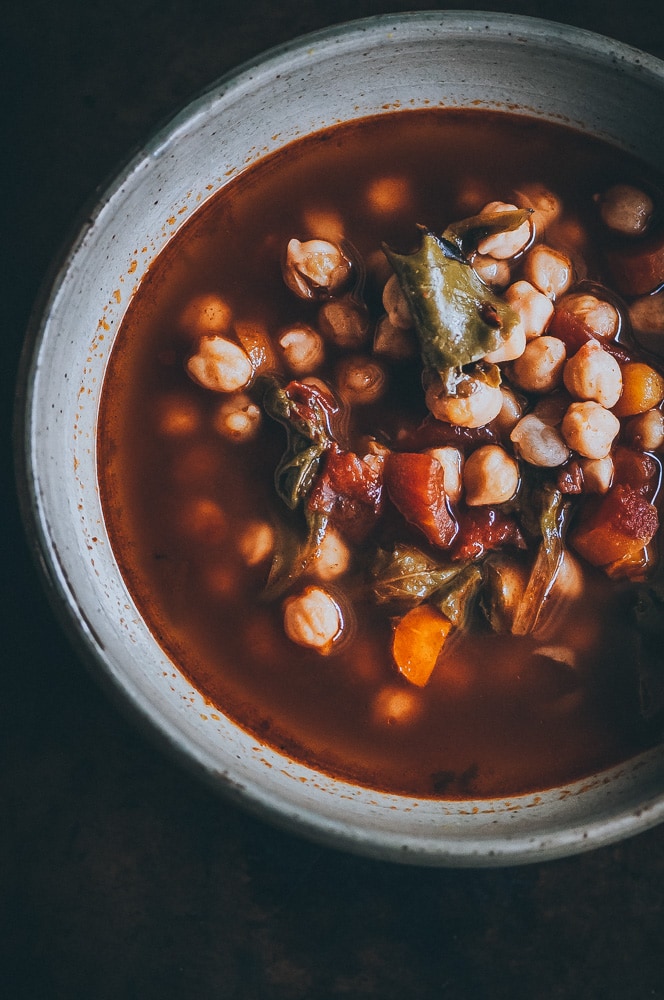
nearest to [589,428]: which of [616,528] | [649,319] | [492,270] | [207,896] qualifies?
[616,528]

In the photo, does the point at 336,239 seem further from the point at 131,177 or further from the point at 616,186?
the point at 616,186

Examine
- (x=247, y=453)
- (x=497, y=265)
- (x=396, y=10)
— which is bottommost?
(x=247, y=453)

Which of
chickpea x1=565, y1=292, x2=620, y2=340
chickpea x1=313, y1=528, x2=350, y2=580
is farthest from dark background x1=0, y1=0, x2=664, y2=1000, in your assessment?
chickpea x1=565, y1=292, x2=620, y2=340

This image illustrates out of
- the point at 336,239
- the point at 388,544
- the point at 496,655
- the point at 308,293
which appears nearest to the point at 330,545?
the point at 388,544

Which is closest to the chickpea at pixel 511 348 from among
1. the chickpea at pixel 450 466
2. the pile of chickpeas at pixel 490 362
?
the pile of chickpeas at pixel 490 362

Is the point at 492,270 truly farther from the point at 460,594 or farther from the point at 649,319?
the point at 460,594

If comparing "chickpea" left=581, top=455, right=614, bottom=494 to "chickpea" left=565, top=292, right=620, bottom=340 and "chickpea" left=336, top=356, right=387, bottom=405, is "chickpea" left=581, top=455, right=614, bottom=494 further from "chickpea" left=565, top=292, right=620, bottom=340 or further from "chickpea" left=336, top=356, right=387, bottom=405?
"chickpea" left=336, top=356, right=387, bottom=405
